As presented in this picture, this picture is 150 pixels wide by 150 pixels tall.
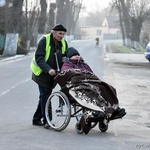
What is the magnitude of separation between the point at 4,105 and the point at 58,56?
353 cm

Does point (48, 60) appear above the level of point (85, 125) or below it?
above

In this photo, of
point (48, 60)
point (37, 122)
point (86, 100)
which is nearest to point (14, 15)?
point (37, 122)

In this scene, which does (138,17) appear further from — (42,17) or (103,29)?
(103,29)

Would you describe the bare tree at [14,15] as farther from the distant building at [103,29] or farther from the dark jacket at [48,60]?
the distant building at [103,29]

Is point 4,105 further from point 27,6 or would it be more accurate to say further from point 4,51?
point 27,6

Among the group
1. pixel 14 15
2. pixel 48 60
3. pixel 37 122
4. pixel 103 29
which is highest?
pixel 48 60

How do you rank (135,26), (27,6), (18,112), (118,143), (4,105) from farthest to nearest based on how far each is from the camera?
(135,26)
(27,6)
(4,105)
(18,112)
(118,143)

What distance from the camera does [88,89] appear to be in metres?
8.01

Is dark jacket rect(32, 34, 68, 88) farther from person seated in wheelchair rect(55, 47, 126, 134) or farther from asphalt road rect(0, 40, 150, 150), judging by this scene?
asphalt road rect(0, 40, 150, 150)

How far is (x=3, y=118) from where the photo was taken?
9773 mm

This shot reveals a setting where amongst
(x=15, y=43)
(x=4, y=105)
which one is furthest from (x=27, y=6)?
(x=4, y=105)

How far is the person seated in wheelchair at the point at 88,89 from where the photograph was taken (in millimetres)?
7945

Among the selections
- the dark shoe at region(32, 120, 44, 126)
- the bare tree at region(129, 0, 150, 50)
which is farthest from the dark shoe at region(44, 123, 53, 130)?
the bare tree at region(129, 0, 150, 50)

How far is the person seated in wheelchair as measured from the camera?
7945mm
